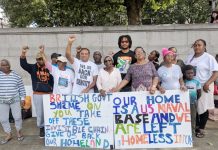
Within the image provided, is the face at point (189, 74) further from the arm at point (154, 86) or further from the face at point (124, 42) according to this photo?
the face at point (124, 42)

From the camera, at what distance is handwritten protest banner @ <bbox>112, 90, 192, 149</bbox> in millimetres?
5547

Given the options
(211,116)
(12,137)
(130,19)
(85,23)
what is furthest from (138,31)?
(85,23)

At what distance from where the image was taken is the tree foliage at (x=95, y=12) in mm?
14336

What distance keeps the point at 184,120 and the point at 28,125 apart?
3.66m

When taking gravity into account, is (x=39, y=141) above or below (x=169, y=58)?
below

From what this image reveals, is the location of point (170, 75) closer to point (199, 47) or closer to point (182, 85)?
point (182, 85)

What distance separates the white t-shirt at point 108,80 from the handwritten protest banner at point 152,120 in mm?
212

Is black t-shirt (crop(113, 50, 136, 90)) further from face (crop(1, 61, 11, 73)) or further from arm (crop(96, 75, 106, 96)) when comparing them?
face (crop(1, 61, 11, 73))

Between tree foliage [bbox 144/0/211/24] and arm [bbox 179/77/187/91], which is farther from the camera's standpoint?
tree foliage [bbox 144/0/211/24]

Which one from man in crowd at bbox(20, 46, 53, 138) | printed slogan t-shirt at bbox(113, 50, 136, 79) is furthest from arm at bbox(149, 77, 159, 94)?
man in crowd at bbox(20, 46, 53, 138)

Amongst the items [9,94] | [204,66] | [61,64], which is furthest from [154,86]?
[9,94]

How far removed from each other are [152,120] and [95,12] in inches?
529

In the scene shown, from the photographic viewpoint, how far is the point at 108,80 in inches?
226

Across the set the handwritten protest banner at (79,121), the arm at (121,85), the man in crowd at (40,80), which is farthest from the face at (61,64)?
the arm at (121,85)
